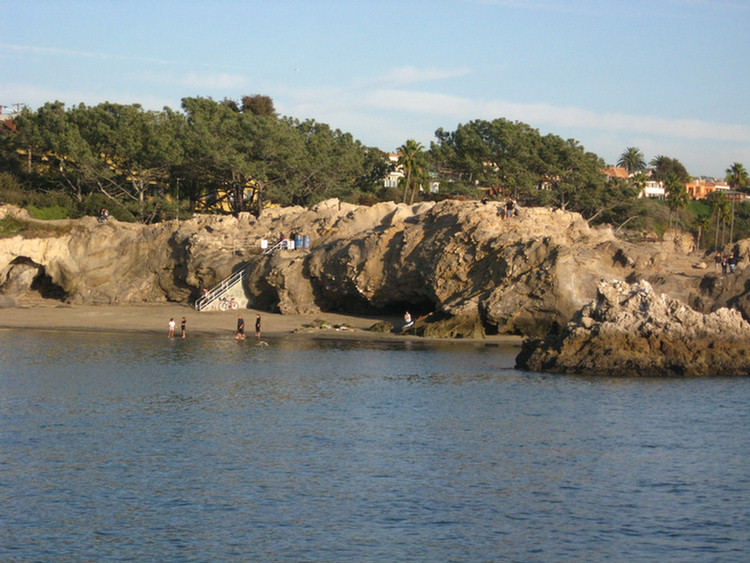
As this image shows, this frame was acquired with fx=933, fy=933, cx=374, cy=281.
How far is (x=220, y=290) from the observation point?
159 feet

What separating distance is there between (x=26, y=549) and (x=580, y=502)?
999cm

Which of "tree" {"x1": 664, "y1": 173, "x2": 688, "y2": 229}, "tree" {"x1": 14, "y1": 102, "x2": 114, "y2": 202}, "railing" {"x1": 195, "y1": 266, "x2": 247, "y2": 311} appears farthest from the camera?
"tree" {"x1": 664, "y1": 173, "x2": 688, "y2": 229}

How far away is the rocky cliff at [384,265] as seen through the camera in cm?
3991

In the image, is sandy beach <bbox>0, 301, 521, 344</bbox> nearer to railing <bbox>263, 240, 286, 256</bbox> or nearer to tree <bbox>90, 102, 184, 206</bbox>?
railing <bbox>263, 240, 286, 256</bbox>

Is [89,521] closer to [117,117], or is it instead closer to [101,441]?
[101,441]

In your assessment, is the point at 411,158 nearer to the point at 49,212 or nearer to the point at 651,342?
the point at 49,212

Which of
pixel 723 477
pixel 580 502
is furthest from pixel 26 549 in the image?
pixel 723 477

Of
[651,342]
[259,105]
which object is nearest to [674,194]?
[259,105]

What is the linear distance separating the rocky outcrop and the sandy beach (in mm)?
8624

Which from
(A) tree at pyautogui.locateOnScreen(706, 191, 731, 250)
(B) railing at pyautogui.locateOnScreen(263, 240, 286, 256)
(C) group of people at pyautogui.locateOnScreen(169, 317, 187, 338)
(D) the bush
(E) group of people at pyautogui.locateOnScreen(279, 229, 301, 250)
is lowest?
(C) group of people at pyautogui.locateOnScreen(169, 317, 187, 338)

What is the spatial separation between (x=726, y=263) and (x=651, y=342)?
46.1 ft

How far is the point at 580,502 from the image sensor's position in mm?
17922

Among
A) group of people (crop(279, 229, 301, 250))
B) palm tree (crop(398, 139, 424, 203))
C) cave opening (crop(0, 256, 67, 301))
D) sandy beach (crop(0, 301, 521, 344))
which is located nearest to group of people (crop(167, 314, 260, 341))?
sandy beach (crop(0, 301, 521, 344))

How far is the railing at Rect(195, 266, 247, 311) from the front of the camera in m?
48.3
